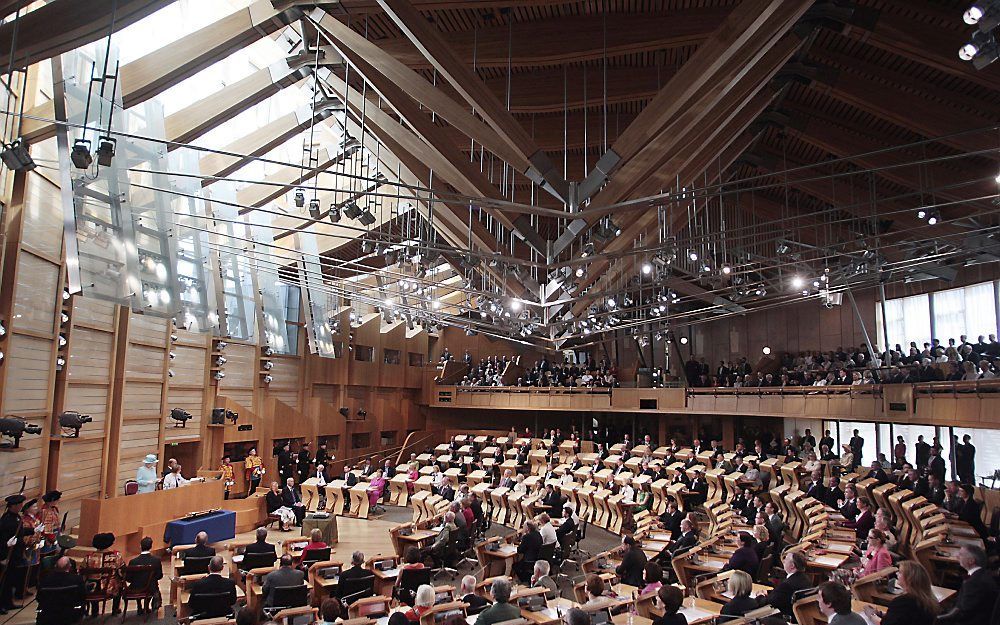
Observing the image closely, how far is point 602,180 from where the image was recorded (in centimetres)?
921

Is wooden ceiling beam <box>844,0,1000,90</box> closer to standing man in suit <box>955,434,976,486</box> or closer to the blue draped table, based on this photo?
standing man in suit <box>955,434,976,486</box>

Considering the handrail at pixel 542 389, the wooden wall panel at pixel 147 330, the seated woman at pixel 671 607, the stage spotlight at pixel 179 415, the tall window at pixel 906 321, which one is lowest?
the seated woman at pixel 671 607

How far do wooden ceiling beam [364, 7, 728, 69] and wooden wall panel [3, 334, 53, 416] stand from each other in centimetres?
719

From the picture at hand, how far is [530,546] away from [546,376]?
630 inches

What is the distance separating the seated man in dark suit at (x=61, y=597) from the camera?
7.41m

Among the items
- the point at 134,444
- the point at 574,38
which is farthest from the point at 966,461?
the point at 134,444

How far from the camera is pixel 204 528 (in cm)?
1209

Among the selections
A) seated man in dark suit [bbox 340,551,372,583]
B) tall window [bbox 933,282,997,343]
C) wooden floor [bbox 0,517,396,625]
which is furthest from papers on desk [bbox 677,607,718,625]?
tall window [bbox 933,282,997,343]

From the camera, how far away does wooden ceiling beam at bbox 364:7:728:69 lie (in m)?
9.25

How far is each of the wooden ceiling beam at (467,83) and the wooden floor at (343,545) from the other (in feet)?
24.1

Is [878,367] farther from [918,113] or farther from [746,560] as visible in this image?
[746,560]

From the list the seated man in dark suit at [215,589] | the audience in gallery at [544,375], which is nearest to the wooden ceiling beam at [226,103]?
the seated man in dark suit at [215,589]

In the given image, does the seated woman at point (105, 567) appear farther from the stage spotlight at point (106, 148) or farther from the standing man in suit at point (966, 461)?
the standing man in suit at point (966, 461)

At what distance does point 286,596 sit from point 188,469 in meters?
10.2
